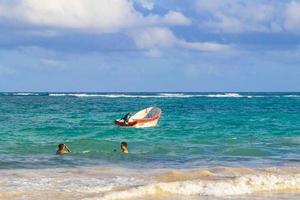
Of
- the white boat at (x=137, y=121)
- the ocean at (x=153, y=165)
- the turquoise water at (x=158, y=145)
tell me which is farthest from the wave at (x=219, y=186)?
the white boat at (x=137, y=121)

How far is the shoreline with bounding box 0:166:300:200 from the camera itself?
13469 millimetres

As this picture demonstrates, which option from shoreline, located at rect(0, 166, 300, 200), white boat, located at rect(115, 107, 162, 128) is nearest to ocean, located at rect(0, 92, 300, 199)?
shoreline, located at rect(0, 166, 300, 200)

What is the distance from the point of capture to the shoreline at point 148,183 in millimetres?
13469

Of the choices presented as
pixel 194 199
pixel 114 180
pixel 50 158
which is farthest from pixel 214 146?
pixel 194 199

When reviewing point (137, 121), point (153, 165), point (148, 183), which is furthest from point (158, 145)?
point (148, 183)

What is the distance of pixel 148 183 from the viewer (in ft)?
48.7

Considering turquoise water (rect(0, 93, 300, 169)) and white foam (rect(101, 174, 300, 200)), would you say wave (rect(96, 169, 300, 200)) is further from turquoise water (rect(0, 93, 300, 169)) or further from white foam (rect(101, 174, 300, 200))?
turquoise water (rect(0, 93, 300, 169))

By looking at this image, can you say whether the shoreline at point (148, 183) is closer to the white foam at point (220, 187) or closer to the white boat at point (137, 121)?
the white foam at point (220, 187)

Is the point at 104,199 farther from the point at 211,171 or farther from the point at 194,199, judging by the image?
the point at 211,171

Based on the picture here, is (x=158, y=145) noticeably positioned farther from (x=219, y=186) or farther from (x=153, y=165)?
(x=219, y=186)

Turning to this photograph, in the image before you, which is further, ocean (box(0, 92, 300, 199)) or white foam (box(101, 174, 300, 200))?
ocean (box(0, 92, 300, 199))

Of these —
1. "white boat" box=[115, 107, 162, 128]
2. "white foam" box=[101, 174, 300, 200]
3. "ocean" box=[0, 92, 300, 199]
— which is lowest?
"white foam" box=[101, 174, 300, 200]

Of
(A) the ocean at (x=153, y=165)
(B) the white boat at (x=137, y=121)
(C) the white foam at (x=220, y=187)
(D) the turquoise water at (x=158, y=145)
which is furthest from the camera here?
(B) the white boat at (x=137, y=121)

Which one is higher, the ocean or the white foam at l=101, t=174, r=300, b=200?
the ocean
